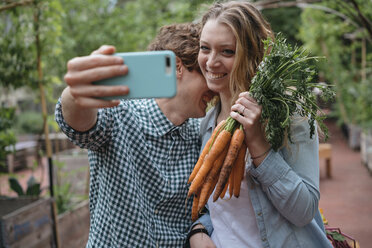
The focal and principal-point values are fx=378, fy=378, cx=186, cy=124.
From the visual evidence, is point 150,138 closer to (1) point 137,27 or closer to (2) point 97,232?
(2) point 97,232

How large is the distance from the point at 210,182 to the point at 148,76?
802mm

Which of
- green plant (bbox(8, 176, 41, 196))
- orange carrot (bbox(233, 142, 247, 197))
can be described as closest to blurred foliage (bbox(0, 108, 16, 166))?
green plant (bbox(8, 176, 41, 196))

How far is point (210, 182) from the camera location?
1.71 metres

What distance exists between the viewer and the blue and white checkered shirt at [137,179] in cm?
170

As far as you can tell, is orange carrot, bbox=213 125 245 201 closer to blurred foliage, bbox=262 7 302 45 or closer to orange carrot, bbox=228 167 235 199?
orange carrot, bbox=228 167 235 199

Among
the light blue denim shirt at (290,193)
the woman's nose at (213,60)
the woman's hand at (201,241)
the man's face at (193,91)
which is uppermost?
the woman's nose at (213,60)

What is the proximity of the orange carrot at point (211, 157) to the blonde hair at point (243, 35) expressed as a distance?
0.23 metres

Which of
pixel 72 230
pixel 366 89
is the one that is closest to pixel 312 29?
pixel 366 89

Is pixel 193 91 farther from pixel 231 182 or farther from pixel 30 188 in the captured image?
pixel 30 188

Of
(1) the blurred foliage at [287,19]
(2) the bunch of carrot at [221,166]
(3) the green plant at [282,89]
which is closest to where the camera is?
(3) the green plant at [282,89]

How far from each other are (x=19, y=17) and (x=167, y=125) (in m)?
2.82

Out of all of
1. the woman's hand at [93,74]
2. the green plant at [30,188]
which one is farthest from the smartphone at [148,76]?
the green plant at [30,188]

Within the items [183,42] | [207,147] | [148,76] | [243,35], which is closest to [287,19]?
[183,42]

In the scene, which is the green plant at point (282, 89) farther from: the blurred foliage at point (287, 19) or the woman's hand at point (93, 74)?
the blurred foliage at point (287, 19)
